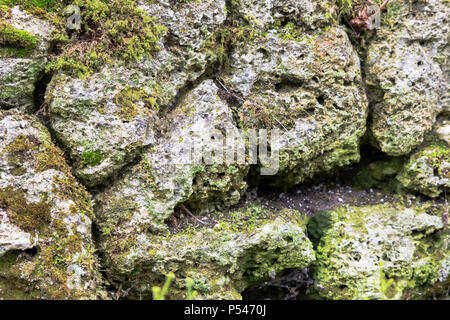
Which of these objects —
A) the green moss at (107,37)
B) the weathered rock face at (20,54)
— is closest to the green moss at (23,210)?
the weathered rock face at (20,54)

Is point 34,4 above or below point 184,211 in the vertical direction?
above

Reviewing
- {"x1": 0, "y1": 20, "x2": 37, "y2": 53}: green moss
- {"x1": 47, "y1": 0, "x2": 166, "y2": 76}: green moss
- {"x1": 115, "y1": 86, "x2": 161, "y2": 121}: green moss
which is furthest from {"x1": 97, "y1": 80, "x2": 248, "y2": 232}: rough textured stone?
{"x1": 0, "y1": 20, "x2": 37, "y2": 53}: green moss

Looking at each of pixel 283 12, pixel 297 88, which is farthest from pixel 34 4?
pixel 297 88

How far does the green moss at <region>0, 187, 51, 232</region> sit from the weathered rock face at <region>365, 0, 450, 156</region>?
449 centimetres

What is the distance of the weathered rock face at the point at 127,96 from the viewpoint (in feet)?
12.8

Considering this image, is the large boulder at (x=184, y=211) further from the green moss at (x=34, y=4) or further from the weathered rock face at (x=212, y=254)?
the green moss at (x=34, y=4)

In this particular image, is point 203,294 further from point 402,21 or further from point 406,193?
point 402,21

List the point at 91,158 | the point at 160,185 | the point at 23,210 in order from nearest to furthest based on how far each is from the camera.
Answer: the point at 23,210
the point at 91,158
the point at 160,185

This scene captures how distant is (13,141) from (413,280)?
5.29 m

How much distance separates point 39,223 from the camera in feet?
11.8

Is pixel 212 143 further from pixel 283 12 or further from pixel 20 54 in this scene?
pixel 20 54

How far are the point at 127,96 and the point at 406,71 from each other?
A: 150 inches

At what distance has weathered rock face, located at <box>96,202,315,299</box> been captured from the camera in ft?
13.6

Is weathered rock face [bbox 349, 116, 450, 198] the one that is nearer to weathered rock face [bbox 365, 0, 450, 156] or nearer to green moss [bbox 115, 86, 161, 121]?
weathered rock face [bbox 365, 0, 450, 156]
